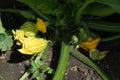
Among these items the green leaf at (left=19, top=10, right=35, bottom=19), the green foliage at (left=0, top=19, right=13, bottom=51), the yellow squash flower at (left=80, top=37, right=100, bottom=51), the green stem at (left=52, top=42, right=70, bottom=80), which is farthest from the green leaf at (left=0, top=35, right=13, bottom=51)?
the yellow squash flower at (left=80, top=37, right=100, bottom=51)

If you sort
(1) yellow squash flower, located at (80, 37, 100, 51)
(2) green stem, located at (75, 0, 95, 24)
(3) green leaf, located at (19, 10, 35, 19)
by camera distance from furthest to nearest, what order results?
(3) green leaf, located at (19, 10, 35, 19), (1) yellow squash flower, located at (80, 37, 100, 51), (2) green stem, located at (75, 0, 95, 24)

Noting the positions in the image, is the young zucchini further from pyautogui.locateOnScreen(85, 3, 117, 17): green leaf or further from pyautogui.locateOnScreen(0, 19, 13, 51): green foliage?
pyautogui.locateOnScreen(0, 19, 13, 51): green foliage

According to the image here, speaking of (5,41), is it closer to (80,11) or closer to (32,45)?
(32,45)

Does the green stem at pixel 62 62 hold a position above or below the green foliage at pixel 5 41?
below

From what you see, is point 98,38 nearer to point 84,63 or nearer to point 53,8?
point 84,63

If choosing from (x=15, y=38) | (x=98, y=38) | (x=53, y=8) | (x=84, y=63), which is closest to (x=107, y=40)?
(x=98, y=38)

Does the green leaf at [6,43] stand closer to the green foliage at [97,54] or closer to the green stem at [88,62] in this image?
the green stem at [88,62]

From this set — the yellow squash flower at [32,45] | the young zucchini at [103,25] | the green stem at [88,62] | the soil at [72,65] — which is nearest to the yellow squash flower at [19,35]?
the yellow squash flower at [32,45]

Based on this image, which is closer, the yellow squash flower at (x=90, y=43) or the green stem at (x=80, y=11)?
the green stem at (x=80, y=11)
